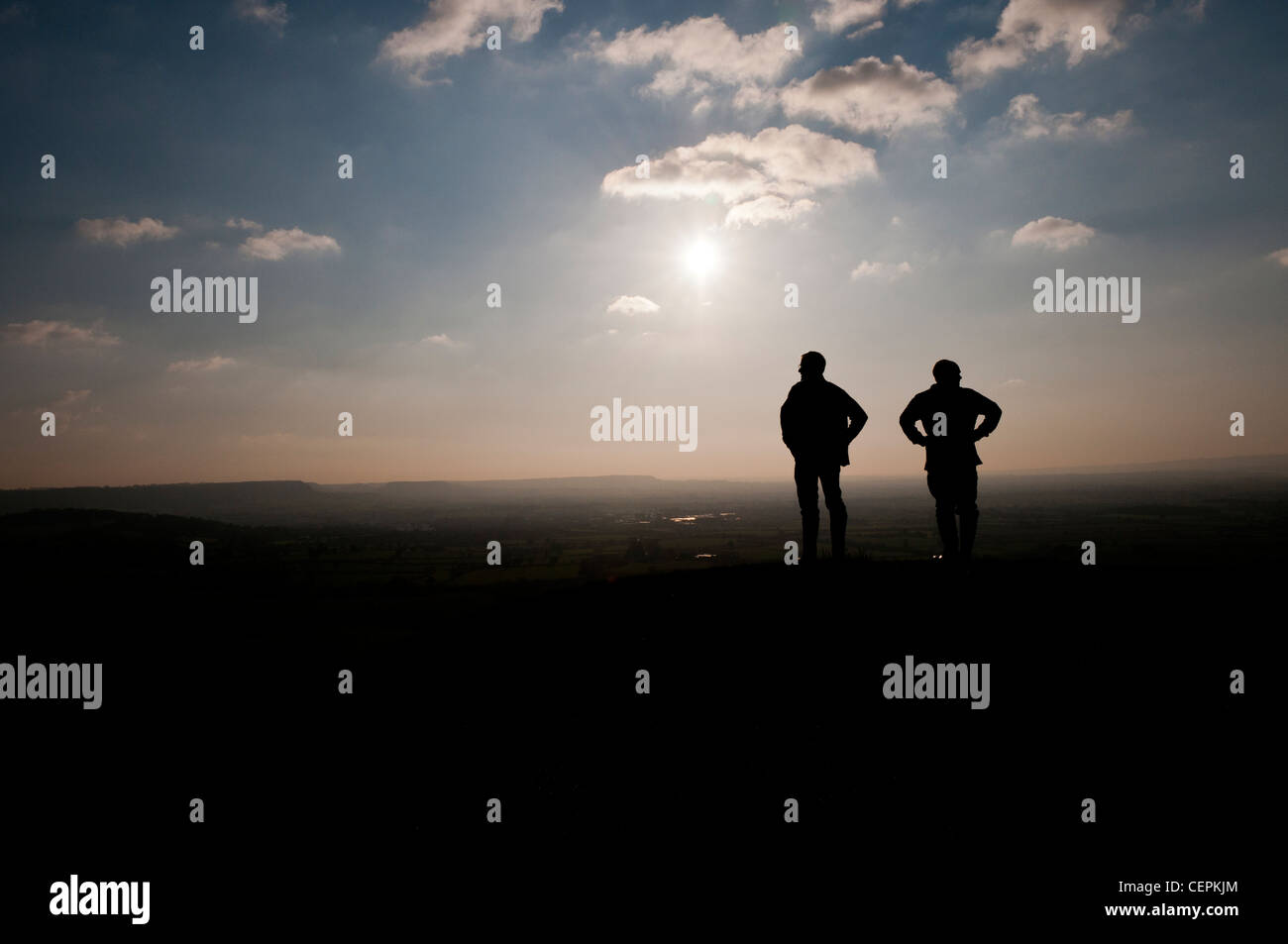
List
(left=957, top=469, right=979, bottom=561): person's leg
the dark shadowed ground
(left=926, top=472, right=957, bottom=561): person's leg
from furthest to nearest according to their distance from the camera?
1. (left=926, top=472, right=957, bottom=561): person's leg
2. (left=957, top=469, right=979, bottom=561): person's leg
3. the dark shadowed ground

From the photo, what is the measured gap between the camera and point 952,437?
10258 mm

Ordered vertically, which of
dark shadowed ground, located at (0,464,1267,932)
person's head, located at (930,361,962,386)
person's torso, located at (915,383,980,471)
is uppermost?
person's head, located at (930,361,962,386)

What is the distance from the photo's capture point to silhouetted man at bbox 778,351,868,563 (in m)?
10.8

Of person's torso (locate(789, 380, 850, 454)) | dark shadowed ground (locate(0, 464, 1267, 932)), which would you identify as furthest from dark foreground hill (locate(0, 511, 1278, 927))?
person's torso (locate(789, 380, 850, 454))

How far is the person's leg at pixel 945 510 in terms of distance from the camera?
34.0 ft

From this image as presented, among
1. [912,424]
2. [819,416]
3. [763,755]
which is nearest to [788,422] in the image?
[819,416]

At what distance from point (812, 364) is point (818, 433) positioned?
130 cm

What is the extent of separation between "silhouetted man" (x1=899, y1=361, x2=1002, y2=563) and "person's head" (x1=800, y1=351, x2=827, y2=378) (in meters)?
1.69

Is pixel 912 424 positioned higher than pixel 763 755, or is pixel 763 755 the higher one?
pixel 912 424

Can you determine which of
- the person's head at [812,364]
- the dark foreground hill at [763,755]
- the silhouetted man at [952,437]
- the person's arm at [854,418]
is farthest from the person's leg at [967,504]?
the person's head at [812,364]

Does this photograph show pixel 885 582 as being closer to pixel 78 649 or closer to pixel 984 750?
pixel 984 750

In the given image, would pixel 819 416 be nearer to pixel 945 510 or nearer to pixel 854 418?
pixel 854 418

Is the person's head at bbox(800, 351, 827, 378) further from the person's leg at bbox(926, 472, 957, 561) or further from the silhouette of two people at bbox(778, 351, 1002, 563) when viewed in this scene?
the person's leg at bbox(926, 472, 957, 561)
